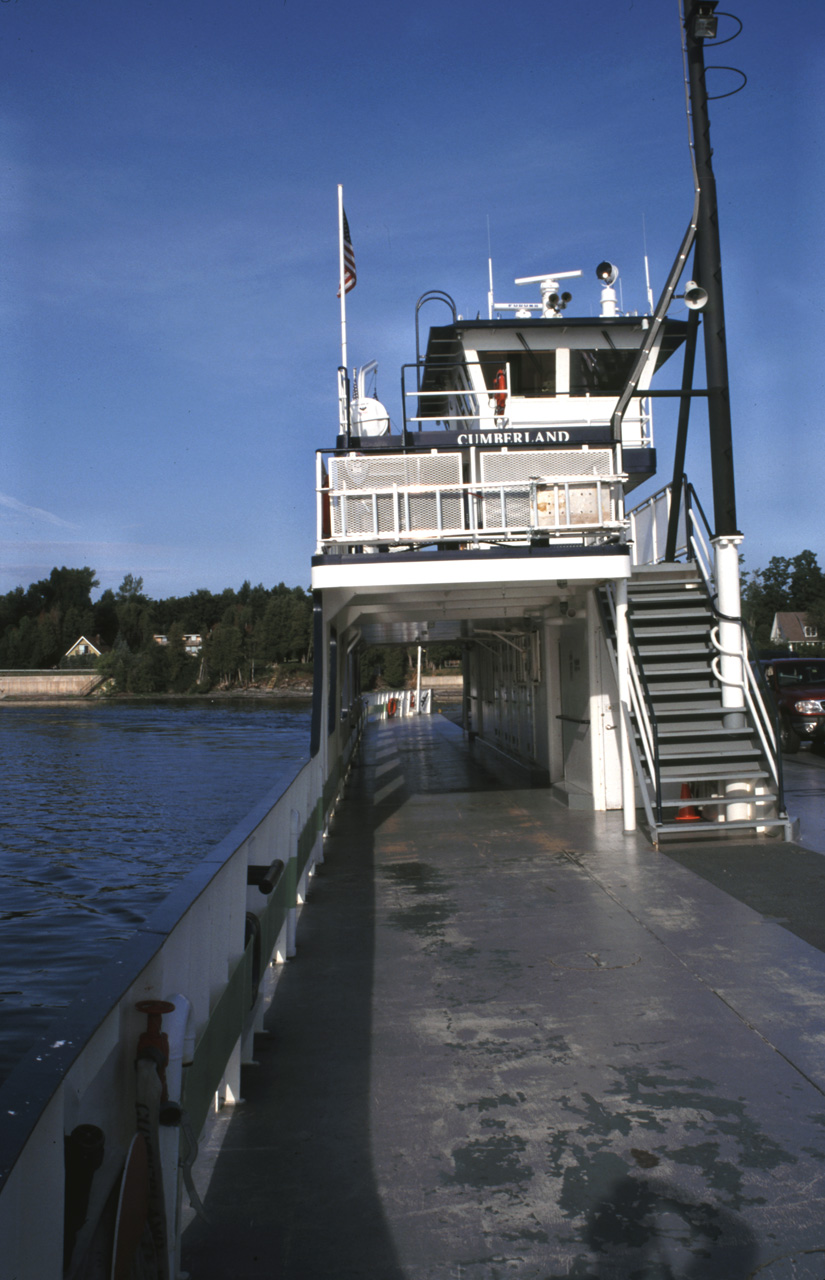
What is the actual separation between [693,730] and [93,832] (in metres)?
14.8

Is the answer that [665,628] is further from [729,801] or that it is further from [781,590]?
[781,590]

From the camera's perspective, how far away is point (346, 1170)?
11.1 ft

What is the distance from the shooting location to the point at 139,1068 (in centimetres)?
232

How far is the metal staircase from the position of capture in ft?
29.0

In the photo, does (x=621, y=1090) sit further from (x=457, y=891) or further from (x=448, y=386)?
(x=448, y=386)

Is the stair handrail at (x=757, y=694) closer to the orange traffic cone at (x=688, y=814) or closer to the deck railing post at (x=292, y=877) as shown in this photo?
the orange traffic cone at (x=688, y=814)

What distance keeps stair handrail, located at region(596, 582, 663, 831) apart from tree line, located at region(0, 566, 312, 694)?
97.6 m

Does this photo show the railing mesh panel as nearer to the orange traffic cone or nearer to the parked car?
the orange traffic cone

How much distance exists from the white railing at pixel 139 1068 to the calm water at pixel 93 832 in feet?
8.23

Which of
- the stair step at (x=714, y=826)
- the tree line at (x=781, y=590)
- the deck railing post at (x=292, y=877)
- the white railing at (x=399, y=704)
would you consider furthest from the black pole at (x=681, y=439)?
the tree line at (x=781, y=590)

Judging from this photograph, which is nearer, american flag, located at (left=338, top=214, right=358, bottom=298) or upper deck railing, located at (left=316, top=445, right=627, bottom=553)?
upper deck railing, located at (left=316, top=445, right=627, bottom=553)

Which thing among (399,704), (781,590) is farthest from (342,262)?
(781,590)

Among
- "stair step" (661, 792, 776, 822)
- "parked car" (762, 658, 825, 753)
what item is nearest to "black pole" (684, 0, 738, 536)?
"stair step" (661, 792, 776, 822)

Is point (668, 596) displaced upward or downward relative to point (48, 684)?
upward
